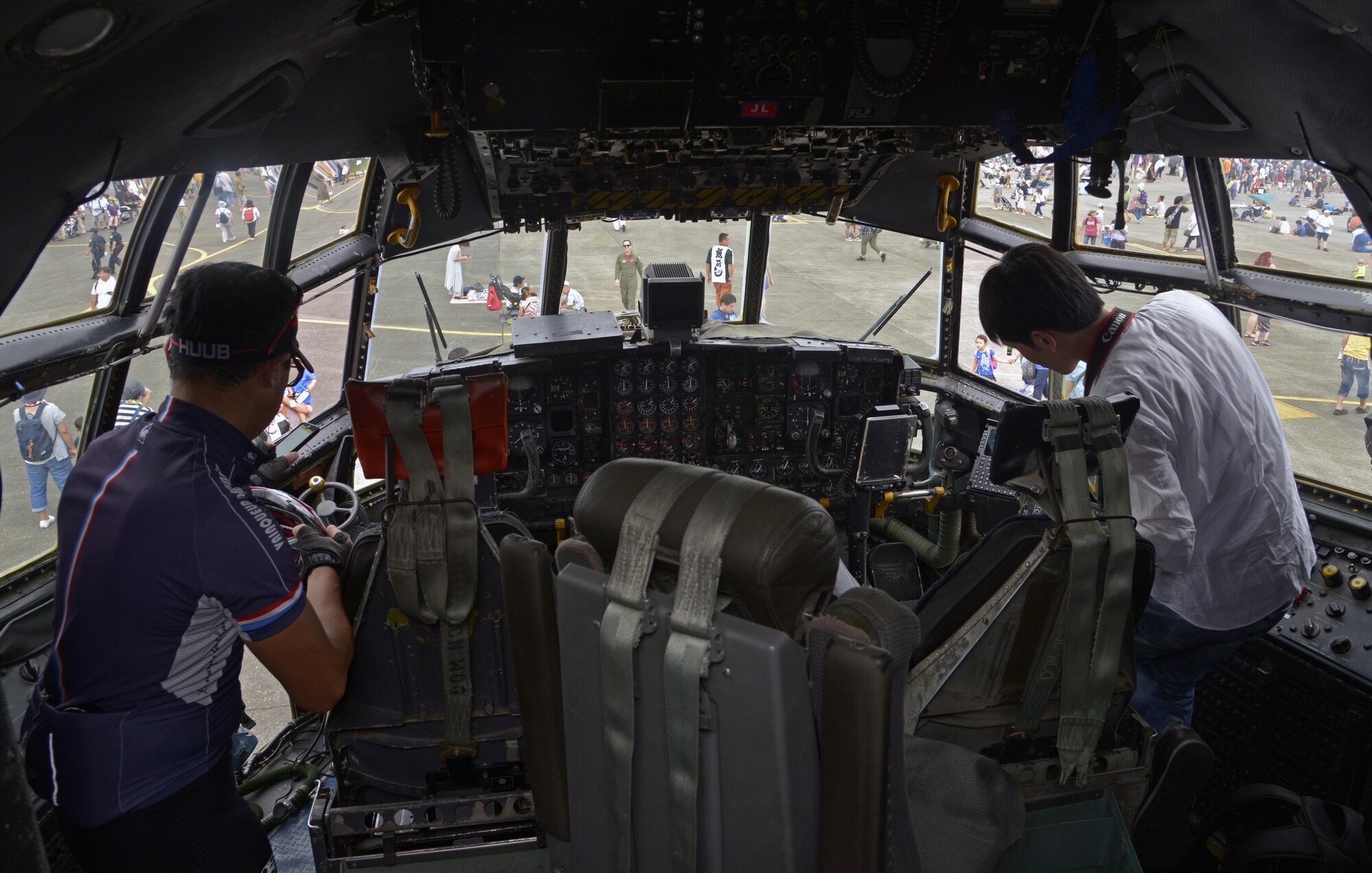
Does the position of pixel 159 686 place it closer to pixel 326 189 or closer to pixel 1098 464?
pixel 1098 464

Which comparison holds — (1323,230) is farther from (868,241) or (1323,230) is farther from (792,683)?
(868,241)

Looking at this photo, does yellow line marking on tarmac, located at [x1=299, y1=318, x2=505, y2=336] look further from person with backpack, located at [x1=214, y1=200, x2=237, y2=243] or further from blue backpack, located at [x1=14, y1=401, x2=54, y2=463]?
blue backpack, located at [x1=14, y1=401, x2=54, y2=463]

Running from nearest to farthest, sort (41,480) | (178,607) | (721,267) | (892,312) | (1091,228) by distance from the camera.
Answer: (178,607)
(41,480)
(1091,228)
(892,312)
(721,267)

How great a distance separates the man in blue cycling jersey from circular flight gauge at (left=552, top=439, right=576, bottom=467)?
259cm

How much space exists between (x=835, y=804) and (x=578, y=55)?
7.45ft

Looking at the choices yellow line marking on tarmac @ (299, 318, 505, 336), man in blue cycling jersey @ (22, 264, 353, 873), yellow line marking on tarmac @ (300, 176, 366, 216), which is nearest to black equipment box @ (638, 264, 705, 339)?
yellow line marking on tarmac @ (299, 318, 505, 336)

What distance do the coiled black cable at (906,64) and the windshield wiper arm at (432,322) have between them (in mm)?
2133

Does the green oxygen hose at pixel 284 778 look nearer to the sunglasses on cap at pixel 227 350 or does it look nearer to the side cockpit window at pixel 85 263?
the side cockpit window at pixel 85 263

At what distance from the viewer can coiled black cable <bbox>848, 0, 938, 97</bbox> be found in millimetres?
2658

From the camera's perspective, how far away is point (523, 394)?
4043mm

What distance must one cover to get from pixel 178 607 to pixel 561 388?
274cm

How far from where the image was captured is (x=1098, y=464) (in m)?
1.53

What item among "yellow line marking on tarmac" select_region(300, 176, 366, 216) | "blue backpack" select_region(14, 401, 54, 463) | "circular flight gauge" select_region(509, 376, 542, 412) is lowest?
"circular flight gauge" select_region(509, 376, 542, 412)

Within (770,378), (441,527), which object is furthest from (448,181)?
(441,527)
